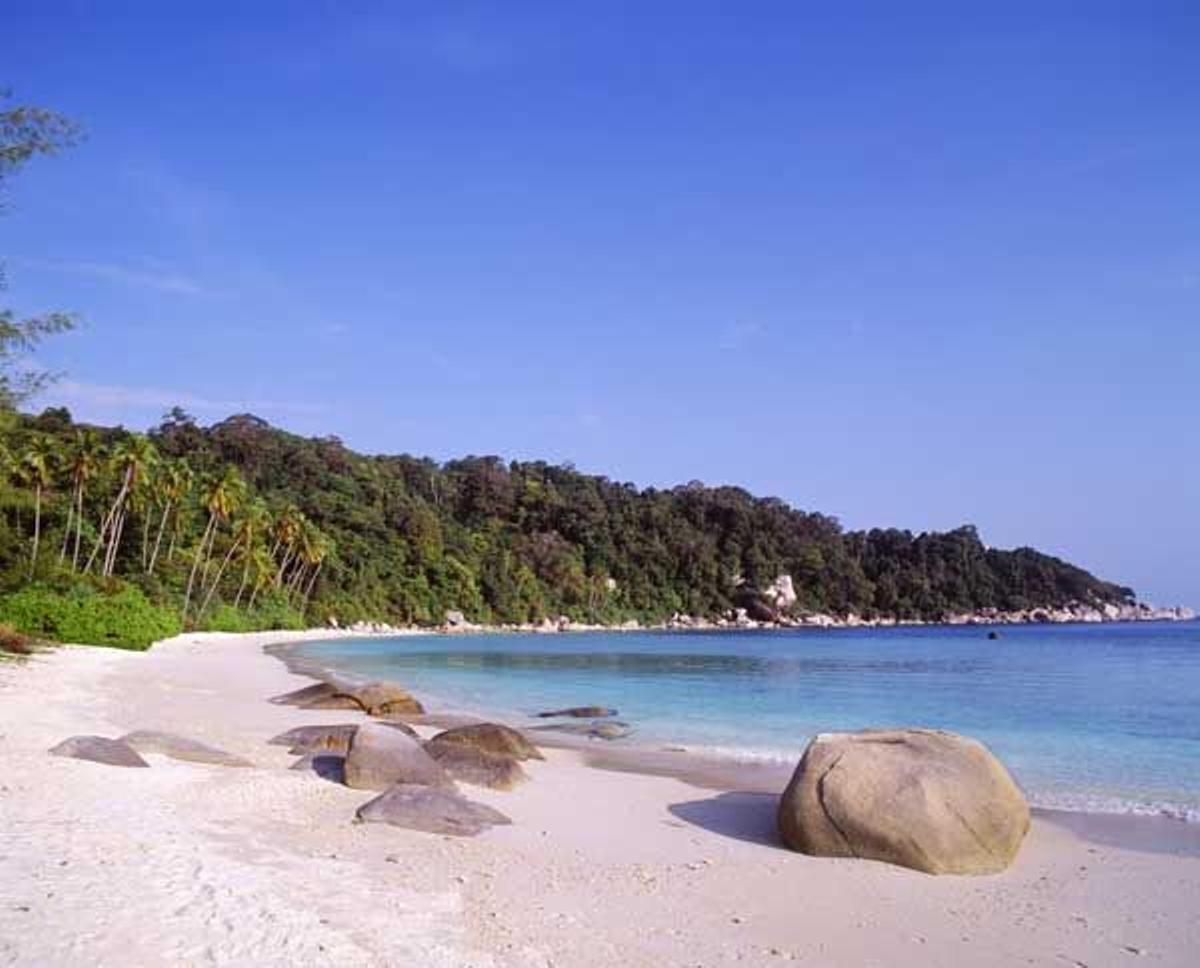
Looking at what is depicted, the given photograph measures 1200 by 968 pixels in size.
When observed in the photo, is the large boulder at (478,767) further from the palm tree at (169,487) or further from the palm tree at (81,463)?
the palm tree at (169,487)

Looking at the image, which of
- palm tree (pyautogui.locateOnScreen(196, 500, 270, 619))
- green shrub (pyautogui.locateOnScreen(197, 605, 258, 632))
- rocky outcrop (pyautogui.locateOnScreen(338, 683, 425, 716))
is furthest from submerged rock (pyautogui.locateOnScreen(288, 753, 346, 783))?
palm tree (pyautogui.locateOnScreen(196, 500, 270, 619))

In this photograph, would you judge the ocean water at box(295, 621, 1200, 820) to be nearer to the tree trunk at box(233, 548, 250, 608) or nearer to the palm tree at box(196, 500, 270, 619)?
the palm tree at box(196, 500, 270, 619)

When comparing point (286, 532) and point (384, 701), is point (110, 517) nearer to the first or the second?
point (286, 532)

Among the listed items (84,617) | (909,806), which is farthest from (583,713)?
(84,617)

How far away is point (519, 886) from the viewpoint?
7.55m

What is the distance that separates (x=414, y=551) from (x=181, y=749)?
8711 centimetres

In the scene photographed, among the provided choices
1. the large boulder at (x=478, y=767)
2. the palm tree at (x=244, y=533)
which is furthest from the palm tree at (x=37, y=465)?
the large boulder at (x=478, y=767)

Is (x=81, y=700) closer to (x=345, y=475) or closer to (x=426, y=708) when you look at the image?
(x=426, y=708)

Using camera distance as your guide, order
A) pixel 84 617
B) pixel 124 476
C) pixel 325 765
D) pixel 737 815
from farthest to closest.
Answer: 1. pixel 124 476
2. pixel 84 617
3. pixel 325 765
4. pixel 737 815

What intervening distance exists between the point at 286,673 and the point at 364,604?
194 feet

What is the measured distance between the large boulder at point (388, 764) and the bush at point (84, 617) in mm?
24698

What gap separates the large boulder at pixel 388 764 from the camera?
11.1 metres

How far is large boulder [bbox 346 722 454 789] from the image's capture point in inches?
437

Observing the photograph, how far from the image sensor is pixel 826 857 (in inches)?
353
